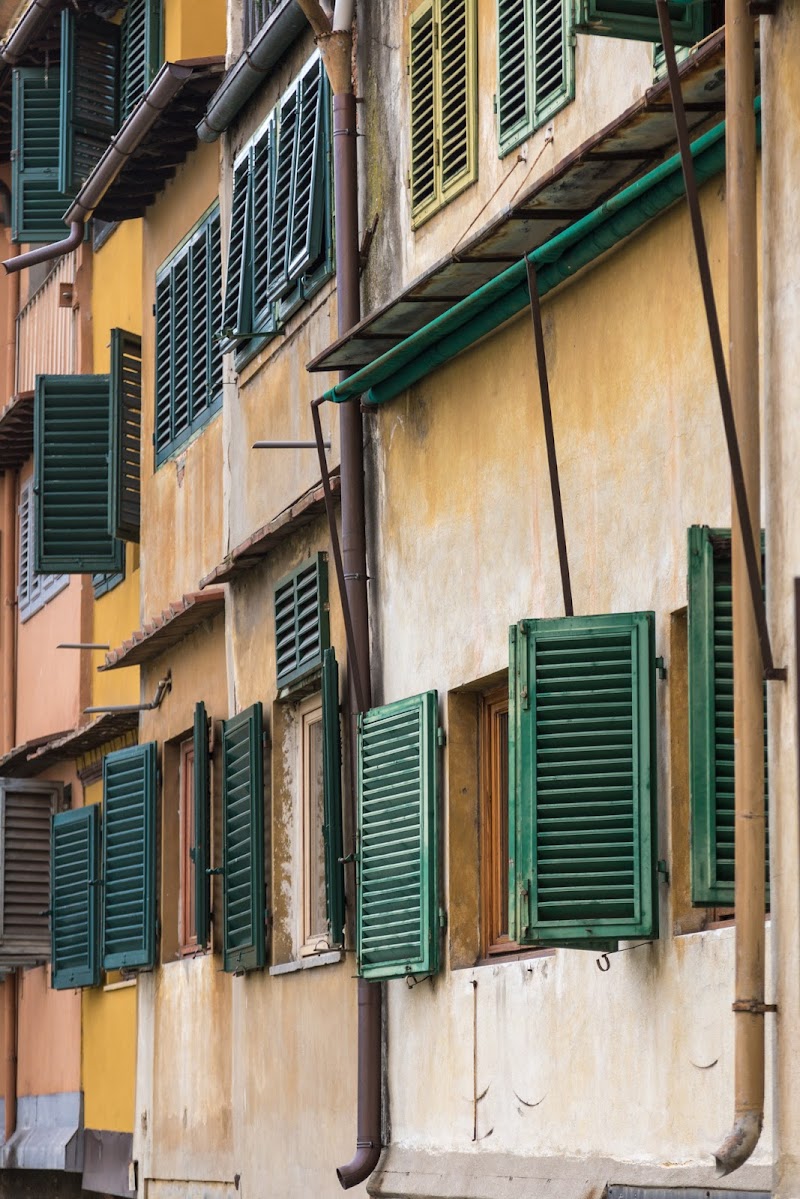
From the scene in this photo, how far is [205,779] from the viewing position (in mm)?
15344

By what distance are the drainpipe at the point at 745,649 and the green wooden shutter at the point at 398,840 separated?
352 centimetres

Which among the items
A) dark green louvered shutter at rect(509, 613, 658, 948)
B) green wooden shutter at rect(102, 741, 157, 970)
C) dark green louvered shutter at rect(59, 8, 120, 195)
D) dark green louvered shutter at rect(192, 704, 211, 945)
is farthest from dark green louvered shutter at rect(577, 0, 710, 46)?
dark green louvered shutter at rect(59, 8, 120, 195)

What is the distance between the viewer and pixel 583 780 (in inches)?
378

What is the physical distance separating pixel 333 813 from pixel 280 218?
134 inches

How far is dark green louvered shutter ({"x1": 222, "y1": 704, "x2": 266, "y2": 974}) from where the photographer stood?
14.1 metres

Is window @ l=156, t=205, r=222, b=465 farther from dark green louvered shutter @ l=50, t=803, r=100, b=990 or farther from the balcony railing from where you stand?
the balcony railing

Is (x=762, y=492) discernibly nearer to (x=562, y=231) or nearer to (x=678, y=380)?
(x=678, y=380)

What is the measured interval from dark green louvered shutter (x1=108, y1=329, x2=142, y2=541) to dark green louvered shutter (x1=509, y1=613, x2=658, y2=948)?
8.88m

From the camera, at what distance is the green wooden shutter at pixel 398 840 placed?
11500 mm

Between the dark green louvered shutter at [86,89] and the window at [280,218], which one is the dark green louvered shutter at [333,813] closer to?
the window at [280,218]

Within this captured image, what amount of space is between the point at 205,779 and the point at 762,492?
301 inches

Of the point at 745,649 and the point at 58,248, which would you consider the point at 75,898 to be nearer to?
the point at 58,248

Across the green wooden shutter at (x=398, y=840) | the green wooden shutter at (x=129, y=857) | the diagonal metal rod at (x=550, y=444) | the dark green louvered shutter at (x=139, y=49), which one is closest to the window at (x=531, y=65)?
the diagonal metal rod at (x=550, y=444)

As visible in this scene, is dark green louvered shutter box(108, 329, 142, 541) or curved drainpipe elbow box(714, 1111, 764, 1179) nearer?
curved drainpipe elbow box(714, 1111, 764, 1179)
